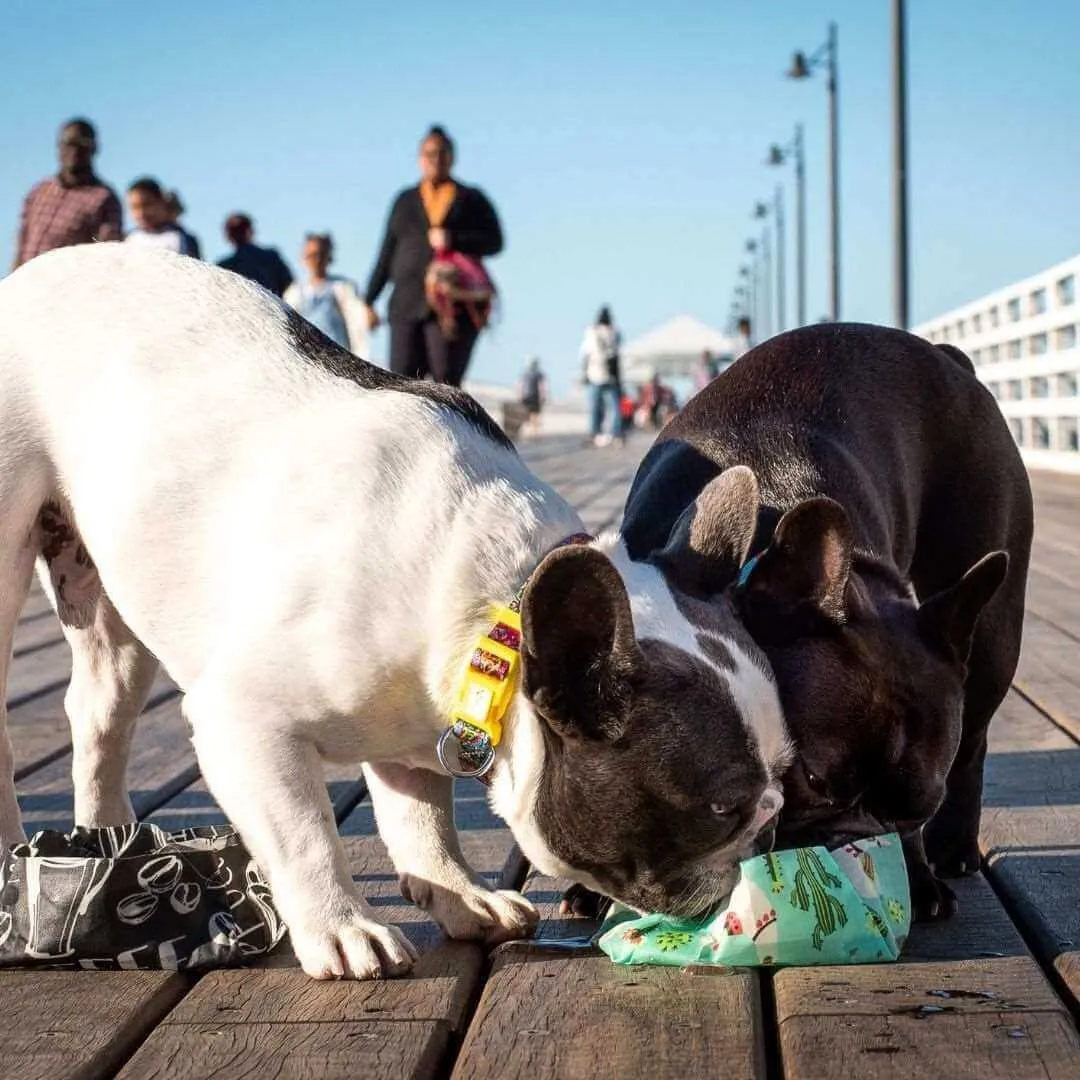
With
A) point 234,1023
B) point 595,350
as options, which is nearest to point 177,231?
point 234,1023

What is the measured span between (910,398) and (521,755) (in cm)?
168

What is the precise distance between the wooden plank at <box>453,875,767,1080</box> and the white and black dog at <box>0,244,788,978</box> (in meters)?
0.15

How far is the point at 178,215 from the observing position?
11.2 meters

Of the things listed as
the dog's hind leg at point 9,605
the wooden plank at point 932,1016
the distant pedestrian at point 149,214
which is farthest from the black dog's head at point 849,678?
the distant pedestrian at point 149,214

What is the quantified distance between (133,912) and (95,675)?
1.07 m

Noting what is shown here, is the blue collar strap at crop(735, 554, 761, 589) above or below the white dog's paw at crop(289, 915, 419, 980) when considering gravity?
above

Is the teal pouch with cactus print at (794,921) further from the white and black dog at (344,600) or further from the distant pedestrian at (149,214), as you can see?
the distant pedestrian at (149,214)

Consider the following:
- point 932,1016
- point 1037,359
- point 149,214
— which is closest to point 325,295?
point 149,214

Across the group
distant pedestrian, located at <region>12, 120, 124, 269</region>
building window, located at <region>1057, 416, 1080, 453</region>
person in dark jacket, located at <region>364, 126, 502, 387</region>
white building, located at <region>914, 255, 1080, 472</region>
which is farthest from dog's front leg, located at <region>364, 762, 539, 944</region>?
building window, located at <region>1057, 416, 1080, 453</region>

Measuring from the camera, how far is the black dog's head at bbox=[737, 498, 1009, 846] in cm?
308

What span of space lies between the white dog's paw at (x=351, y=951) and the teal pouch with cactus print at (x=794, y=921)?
373 millimetres

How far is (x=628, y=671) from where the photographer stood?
2795mm

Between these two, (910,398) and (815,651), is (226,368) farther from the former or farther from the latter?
(910,398)

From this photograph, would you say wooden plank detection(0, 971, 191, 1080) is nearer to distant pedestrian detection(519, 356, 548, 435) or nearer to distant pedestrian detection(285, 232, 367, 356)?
distant pedestrian detection(285, 232, 367, 356)
